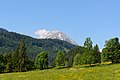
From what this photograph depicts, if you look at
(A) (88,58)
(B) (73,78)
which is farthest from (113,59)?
(B) (73,78)

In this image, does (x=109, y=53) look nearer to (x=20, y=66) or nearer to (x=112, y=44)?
(x=112, y=44)

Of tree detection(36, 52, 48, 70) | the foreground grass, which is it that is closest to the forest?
tree detection(36, 52, 48, 70)

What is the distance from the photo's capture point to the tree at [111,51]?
108m

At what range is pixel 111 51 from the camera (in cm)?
11006

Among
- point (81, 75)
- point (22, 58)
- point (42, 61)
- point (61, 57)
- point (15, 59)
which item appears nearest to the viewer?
point (81, 75)

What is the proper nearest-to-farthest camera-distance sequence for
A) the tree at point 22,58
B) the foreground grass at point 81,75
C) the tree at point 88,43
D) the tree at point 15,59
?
the foreground grass at point 81,75
the tree at point 88,43
the tree at point 22,58
the tree at point 15,59

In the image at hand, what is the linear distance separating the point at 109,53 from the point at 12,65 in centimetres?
6651

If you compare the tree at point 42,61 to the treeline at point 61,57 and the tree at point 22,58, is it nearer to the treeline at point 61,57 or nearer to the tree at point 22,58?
the treeline at point 61,57

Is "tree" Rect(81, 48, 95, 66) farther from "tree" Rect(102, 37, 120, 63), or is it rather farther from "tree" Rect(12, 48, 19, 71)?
"tree" Rect(12, 48, 19, 71)

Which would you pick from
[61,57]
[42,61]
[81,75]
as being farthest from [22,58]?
[81,75]

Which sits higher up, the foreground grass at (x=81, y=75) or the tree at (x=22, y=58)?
the tree at (x=22, y=58)

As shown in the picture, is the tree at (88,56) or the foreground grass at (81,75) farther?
the tree at (88,56)

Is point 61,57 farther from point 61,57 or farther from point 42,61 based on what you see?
point 42,61

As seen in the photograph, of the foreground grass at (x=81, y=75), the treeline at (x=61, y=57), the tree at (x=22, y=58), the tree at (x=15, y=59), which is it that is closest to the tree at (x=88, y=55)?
the treeline at (x=61, y=57)
